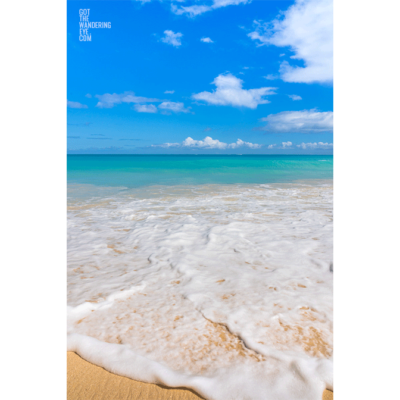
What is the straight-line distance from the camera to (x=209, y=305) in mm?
2223

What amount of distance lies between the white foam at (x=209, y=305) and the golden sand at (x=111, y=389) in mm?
46

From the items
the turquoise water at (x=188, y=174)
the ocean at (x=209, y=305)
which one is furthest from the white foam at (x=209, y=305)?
the turquoise water at (x=188, y=174)

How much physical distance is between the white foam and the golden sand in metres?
0.05

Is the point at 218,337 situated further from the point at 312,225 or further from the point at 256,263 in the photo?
the point at 312,225

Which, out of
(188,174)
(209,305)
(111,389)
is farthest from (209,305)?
(188,174)

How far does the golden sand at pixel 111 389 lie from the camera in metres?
1.38

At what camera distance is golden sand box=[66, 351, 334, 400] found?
1.38 m

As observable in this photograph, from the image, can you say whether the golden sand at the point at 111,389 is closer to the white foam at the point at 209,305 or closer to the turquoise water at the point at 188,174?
the white foam at the point at 209,305

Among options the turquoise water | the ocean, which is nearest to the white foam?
the ocean

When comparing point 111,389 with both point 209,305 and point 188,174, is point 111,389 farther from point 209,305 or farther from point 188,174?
point 188,174

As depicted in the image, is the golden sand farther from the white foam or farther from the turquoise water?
the turquoise water
